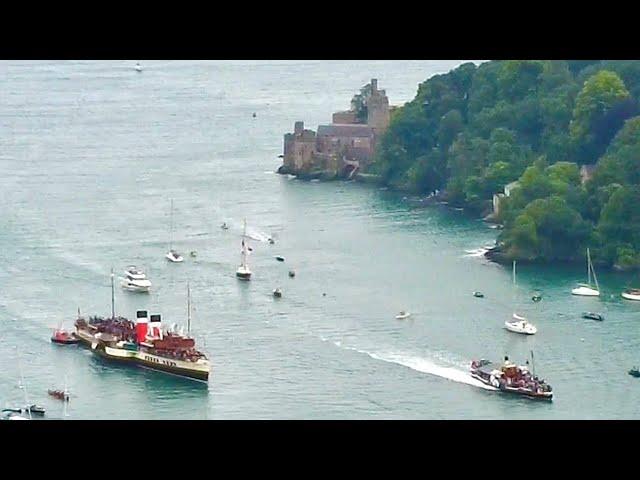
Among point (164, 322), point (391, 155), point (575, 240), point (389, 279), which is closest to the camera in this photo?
point (164, 322)

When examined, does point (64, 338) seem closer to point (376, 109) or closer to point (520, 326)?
point (520, 326)

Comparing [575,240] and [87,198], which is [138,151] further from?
[575,240]

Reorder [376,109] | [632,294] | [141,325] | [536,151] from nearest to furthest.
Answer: [141,325]
[632,294]
[536,151]
[376,109]

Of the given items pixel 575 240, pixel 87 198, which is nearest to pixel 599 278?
pixel 575 240

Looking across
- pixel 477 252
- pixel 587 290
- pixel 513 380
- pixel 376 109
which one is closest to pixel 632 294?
pixel 587 290

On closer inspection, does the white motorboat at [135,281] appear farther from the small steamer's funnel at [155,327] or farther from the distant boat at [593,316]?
the distant boat at [593,316]

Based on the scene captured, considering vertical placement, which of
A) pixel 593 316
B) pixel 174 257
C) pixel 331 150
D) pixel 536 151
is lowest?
pixel 593 316

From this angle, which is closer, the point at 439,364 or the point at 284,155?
the point at 439,364

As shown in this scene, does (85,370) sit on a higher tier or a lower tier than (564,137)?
lower
